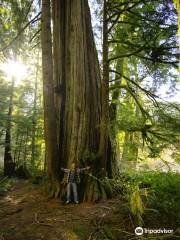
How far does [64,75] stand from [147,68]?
99.0 inches

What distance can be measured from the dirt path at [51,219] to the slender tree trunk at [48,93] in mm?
1145

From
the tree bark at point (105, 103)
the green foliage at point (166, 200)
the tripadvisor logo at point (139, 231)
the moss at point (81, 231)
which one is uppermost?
the tree bark at point (105, 103)

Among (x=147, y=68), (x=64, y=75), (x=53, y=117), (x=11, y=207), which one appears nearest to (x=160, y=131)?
(x=147, y=68)

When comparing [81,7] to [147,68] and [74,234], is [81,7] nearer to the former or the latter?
[147,68]

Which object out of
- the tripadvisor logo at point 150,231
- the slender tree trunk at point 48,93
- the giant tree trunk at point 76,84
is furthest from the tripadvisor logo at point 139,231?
the slender tree trunk at point 48,93

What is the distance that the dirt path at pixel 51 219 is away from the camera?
16.8ft

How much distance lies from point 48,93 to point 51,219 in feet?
10.9

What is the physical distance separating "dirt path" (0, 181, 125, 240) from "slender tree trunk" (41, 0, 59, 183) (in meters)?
1.15

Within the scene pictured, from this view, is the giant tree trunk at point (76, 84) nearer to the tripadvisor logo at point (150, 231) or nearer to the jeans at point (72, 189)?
the jeans at point (72, 189)

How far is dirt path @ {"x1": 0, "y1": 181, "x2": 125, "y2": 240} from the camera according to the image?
511 cm

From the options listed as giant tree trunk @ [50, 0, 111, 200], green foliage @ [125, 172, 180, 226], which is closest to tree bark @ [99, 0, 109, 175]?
giant tree trunk @ [50, 0, 111, 200]

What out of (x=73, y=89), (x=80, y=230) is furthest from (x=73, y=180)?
(x=73, y=89)

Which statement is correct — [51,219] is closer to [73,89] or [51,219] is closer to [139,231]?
[139,231]

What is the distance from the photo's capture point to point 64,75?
885 cm
